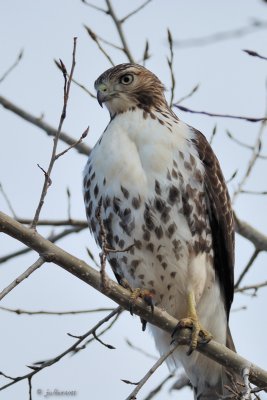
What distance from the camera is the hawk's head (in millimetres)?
6305

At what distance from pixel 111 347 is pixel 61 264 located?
1.02 m

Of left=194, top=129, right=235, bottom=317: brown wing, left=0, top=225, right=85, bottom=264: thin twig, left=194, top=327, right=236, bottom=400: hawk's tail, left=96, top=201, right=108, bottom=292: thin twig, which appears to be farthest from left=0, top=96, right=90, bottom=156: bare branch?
left=96, top=201, right=108, bottom=292: thin twig

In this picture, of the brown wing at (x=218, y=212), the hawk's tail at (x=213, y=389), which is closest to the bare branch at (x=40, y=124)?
the brown wing at (x=218, y=212)

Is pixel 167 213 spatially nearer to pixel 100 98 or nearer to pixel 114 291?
pixel 114 291

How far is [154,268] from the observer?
5734mm

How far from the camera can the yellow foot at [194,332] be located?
5266 mm

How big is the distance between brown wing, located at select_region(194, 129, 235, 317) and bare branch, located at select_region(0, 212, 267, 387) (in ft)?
2.75

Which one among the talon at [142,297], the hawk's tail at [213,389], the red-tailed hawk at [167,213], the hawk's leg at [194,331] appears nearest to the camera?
the talon at [142,297]

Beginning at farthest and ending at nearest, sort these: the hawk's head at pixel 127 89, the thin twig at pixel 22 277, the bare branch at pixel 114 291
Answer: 1. the hawk's head at pixel 127 89
2. the bare branch at pixel 114 291
3. the thin twig at pixel 22 277

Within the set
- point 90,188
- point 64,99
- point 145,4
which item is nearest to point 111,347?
point 90,188

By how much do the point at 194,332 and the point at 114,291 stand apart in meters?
0.98

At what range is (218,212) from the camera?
5.96 meters

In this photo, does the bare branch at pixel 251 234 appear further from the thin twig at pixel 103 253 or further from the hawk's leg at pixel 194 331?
the thin twig at pixel 103 253

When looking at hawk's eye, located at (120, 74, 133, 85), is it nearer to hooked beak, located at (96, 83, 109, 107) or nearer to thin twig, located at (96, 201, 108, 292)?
hooked beak, located at (96, 83, 109, 107)
